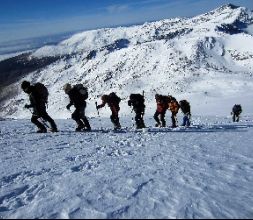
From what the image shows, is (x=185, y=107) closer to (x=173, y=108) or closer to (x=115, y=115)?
(x=173, y=108)

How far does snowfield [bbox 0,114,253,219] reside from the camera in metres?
6.52

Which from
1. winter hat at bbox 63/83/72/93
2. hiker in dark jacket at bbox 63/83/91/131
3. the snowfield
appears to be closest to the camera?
the snowfield

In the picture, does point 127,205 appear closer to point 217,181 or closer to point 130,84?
point 217,181

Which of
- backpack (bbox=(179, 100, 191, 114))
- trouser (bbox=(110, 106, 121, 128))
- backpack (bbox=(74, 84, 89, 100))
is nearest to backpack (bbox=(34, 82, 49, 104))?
backpack (bbox=(74, 84, 89, 100))

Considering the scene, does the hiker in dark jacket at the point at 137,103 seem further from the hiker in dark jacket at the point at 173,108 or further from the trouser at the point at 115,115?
the hiker in dark jacket at the point at 173,108

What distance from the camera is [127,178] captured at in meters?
8.38

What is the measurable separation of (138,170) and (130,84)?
142434 millimetres

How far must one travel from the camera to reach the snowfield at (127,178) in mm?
6520

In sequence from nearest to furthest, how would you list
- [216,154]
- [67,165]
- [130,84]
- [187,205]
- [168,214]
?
1. [168,214]
2. [187,205]
3. [67,165]
4. [216,154]
5. [130,84]

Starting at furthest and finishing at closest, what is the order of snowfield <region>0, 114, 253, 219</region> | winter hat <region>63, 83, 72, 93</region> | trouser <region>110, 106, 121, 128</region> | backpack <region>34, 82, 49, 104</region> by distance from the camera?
trouser <region>110, 106, 121, 128</region> → winter hat <region>63, 83, 72, 93</region> → backpack <region>34, 82, 49, 104</region> → snowfield <region>0, 114, 253, 219</region>

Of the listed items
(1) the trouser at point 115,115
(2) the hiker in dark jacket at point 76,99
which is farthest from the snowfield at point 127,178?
(1) the trouser at point 115,115

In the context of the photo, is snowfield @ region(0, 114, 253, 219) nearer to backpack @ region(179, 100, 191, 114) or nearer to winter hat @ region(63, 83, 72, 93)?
winter hat @ region(63, 83, 72, 93)

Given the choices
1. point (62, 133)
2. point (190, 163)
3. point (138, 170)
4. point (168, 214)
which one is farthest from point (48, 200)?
point (62, 133)

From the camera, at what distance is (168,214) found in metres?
6.26
